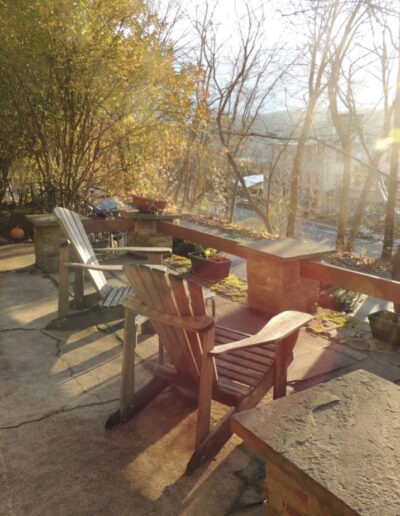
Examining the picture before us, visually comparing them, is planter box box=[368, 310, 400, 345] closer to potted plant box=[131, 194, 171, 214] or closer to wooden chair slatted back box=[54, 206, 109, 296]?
wooden chair slatted back box=[54, 206, 109, 296]

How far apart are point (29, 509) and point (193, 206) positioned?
20.7 meters

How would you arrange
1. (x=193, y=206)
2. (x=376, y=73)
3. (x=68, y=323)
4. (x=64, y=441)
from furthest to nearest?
1. (x=193, y=206)
2. (x=376, y=73)
3. (x=68, y=323)
4. (x=64, y=441)

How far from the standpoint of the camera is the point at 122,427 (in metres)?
2.55

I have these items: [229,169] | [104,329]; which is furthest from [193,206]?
[104,329]

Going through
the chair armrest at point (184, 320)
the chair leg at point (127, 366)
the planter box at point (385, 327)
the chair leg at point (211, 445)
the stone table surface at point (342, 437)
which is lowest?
the planter box at point (385, 327)

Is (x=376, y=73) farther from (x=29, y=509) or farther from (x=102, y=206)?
(x=29, y=509)

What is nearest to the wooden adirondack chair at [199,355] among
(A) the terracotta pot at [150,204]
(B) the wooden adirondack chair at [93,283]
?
(B) the wooden adirondack chair at [93,283]

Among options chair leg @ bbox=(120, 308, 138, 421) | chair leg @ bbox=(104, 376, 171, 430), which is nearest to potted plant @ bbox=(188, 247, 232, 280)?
chair leg @ bbox=(104, 376, 171, 430)

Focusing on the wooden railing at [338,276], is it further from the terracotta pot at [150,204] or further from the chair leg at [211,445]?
the chair leg at [211,445]

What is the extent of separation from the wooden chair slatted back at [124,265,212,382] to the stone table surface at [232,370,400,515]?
0.66 metres

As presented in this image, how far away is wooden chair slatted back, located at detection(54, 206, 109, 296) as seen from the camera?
12.7 feet

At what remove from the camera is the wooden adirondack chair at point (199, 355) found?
6.96ft

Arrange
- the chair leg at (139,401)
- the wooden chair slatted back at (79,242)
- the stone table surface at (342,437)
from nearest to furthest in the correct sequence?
1. the stone table surface at (342,437)
2. the chair leg at (139,401)
3. the wooden chair slatted back at (79,242)

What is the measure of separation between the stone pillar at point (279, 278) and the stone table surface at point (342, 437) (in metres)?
2.58
